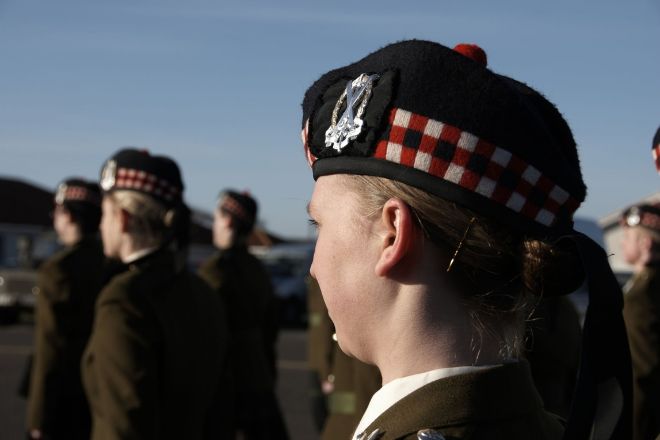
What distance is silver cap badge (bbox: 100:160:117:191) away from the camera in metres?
4.24

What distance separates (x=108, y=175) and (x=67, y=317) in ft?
5.49

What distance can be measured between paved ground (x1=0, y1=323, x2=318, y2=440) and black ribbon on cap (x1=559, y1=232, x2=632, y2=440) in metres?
7.39

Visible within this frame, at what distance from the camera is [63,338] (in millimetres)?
5488

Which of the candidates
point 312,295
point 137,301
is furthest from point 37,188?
point 137,301

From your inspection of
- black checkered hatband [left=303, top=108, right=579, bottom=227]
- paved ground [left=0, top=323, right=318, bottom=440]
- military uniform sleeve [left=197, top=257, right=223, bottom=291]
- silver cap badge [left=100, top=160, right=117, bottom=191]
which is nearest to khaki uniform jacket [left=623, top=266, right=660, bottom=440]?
silver cap badge [left=100, top=160, right=117, bottom=191]

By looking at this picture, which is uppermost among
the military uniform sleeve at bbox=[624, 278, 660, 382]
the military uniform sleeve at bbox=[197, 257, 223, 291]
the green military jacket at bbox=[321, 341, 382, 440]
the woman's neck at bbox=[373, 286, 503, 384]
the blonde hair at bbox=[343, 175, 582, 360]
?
the blonde hair at bbox=[343, 175, 582, 360]

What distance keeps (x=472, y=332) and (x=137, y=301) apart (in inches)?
93.0

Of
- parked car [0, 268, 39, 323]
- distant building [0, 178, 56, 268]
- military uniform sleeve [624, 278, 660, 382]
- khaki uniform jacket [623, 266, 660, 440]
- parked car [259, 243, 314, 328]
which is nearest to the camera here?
khaki uniform jacket [623, 266, 660, 440]

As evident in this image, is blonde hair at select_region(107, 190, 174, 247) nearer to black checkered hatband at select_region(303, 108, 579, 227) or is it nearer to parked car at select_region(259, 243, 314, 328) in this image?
black checkered hatband at select_region(303, 108, 579, 227)

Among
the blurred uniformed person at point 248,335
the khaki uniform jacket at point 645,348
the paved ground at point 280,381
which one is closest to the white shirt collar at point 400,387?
the khaki uniform jacket at point 645,348

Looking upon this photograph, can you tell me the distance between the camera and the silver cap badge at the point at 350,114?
1.53 metres

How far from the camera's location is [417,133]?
1469 millimetres

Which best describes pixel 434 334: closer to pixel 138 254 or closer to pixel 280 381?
pixel 138 254

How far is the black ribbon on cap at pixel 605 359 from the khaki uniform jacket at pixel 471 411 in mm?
130
